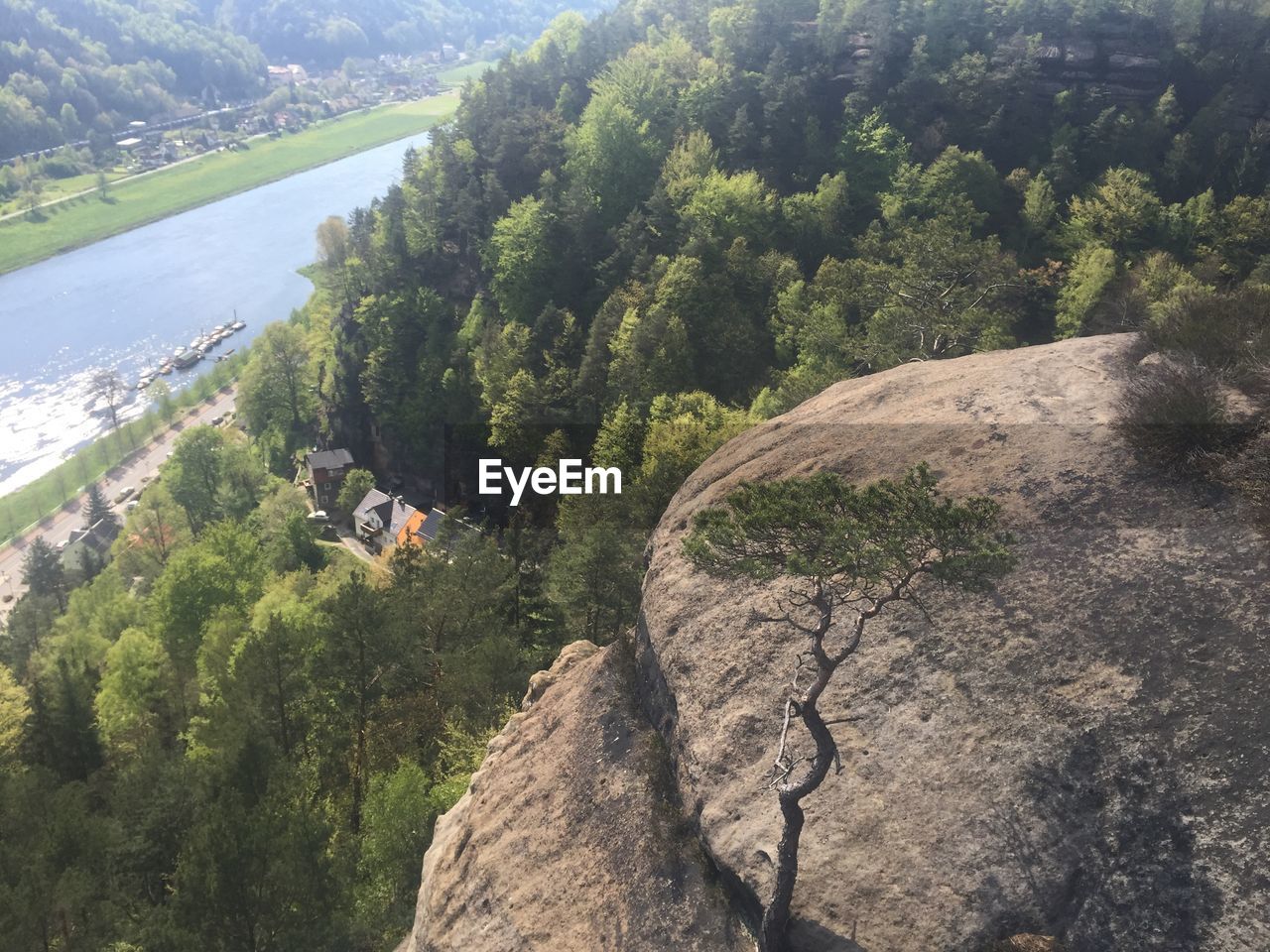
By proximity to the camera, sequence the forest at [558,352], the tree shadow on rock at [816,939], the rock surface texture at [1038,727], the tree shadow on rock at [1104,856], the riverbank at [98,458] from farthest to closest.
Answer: the riverbank at [98,458], the forest at [558,352], the tree shadow on rock at [816,939], the rock surface texture at [1038,727], the tree shadow on rock at [1104,856]

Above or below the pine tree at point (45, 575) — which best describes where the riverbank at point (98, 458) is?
below

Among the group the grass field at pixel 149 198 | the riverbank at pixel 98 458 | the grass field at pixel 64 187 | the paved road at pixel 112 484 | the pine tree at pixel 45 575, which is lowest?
the paved road at pixel 112 484

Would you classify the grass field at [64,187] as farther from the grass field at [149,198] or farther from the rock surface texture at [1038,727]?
the rock surface texture at [1038,727]

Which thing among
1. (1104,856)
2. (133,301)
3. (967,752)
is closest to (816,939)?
(967,752)

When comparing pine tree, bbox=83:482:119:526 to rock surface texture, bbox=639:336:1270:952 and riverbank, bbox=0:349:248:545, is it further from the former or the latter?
rock surface texture, bbox=639:336:1270:952

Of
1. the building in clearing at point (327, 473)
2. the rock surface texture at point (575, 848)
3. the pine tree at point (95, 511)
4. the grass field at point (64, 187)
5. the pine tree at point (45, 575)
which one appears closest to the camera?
the rock surface texture at point (575, 848)

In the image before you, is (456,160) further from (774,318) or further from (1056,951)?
(1056,951)

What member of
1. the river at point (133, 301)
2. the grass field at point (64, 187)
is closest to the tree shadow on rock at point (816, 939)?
the river at point (133, 301)
